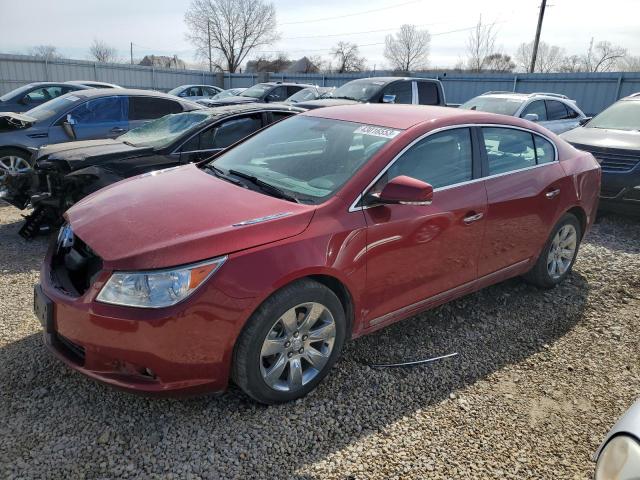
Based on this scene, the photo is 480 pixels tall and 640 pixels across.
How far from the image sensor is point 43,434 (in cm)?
265

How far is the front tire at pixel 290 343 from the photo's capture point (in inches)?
104

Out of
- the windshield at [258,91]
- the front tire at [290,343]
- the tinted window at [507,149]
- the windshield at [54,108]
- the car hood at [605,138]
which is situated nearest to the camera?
the front tire at [290,343]

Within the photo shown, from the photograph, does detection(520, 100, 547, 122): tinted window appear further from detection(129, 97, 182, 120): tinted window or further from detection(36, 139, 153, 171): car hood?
detection(36, 139, 153, 171): car hood

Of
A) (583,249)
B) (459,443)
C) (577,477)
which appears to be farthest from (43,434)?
(583,249)

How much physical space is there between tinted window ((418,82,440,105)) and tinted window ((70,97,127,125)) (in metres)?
6.14

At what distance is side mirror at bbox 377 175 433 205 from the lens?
2.93 meters

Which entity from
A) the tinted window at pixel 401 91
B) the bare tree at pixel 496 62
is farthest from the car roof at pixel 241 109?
the bare tree at pixel 496 62

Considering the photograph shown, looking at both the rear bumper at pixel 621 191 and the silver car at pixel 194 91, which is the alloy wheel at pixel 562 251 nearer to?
the rear bumper at pixel 621 191

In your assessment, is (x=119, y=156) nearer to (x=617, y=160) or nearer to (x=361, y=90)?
(x=617, y=160)

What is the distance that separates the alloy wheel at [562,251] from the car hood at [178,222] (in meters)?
2.72

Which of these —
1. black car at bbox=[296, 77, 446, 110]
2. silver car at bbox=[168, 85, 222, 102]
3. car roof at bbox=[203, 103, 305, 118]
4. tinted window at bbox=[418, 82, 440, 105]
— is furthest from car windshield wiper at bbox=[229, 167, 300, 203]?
silver car at bbox=[168, 85, 222, 102]

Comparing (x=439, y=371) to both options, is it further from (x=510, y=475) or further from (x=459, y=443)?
(x=510, y=475)

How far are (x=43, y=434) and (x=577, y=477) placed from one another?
2751 millimetres

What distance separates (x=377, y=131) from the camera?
11.4ft
